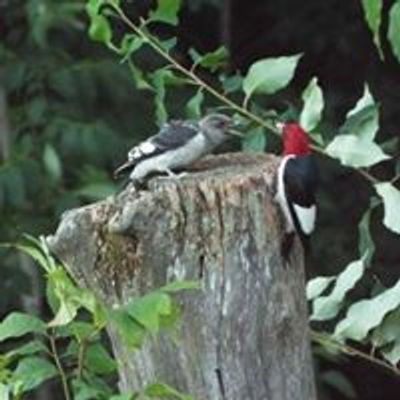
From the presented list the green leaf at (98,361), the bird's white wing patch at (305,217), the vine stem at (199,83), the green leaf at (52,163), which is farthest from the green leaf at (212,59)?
the green leaf at (52,163)

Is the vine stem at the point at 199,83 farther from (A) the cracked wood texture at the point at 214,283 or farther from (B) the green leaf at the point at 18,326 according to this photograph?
(B) the green leaf at the point at 18,326

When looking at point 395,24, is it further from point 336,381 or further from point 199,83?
point 336,381

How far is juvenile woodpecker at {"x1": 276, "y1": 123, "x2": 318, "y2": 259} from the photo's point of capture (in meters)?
2.32

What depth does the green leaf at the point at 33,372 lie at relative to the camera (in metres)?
2.14

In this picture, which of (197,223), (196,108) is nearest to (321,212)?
(196,108)

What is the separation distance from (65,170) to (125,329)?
349 cm

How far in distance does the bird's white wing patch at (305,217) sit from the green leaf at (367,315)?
0.66 ft

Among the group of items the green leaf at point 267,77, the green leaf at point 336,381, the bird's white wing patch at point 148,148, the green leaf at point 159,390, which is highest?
the green leaf at point 267,77

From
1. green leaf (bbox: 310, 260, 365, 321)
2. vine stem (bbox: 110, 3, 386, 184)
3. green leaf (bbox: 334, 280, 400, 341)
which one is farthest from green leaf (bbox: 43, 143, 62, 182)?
green leaf (bbox: 334, 280, 400, 341)

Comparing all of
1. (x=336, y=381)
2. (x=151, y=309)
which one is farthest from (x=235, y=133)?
(x=336, y=381)

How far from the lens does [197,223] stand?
7.39ft

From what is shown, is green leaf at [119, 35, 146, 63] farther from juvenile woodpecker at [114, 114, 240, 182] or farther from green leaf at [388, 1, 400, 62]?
green leaf at [388, 1, 400, 62]

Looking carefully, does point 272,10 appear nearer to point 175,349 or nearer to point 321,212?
point 321,212

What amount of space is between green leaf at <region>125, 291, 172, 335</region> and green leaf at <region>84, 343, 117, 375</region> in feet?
0.71
